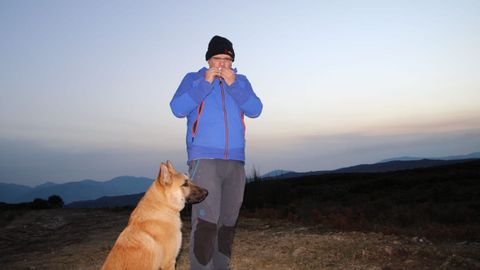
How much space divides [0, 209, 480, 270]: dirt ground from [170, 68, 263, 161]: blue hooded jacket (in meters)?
3.00

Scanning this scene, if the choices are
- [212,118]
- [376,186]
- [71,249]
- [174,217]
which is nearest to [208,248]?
[174,217]

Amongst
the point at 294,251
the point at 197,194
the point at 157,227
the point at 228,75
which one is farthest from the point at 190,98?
the point at 294,251

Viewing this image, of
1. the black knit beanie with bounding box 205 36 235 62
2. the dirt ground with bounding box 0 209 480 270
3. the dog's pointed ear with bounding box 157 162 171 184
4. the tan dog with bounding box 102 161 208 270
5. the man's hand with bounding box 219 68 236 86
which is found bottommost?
the dirt ground with bounding box 0 209 480 270

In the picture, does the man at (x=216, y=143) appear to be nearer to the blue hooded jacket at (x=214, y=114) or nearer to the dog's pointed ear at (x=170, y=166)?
the blue hooded jacket at (x=214, y=114)

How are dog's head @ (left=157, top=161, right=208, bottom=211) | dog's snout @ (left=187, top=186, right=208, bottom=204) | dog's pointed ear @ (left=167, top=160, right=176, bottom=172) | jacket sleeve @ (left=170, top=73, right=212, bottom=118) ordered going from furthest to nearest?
dog's pointed ear @ (left=167, top=160, right=176, bottom=172)
dog's head @ (left=157, top=161, right=208, bottom=211)
dog's snout @ (left=187, top=186, right=208, bottom=204)
jacket sleeve @ (left=170, top=73, right=212, bottom=118)

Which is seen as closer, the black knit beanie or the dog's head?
the black knit beanie

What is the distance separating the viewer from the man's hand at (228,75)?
3859 millimetres

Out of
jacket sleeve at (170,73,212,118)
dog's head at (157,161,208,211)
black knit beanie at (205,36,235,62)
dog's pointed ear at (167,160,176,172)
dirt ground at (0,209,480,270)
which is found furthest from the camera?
dirt ground at (0,209,480,270)

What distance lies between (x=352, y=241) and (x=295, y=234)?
5.15 ft

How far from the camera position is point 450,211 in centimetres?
1383

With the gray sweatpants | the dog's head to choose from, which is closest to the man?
the gray sweatpants

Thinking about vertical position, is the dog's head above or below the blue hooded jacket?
below

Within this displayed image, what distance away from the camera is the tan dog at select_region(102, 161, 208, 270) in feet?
12.4

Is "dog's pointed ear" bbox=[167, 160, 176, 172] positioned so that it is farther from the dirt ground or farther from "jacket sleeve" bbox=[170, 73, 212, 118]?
the dirt ground
